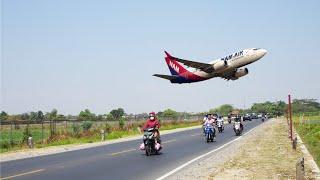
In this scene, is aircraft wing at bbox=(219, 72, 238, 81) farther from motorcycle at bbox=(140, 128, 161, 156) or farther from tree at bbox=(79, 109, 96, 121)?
motorcycle at bbox=(140, 128, 161, 156)

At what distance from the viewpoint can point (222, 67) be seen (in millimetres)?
51250

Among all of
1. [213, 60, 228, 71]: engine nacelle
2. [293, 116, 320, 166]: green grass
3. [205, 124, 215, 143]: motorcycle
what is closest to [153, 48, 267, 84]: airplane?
[213, 60, 228, 71]: engine nacelle

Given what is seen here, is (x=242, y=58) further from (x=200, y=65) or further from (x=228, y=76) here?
(x=200, y=65)

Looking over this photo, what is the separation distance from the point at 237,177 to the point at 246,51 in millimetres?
37492

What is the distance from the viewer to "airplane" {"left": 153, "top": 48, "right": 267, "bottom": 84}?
1941 inches

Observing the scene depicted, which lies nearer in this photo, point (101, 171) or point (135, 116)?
point (101, 171)

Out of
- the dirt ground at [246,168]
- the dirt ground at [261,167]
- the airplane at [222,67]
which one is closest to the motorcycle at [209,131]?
the dirt ground at [261,167]

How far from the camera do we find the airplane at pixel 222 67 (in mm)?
49312

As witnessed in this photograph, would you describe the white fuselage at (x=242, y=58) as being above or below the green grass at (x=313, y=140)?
above

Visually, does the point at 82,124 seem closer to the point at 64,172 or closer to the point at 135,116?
the point at 135,116

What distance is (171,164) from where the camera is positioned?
54.1 ft

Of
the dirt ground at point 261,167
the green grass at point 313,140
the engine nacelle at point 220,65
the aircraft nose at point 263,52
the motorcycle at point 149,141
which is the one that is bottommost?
the dirt ground at point 261,167

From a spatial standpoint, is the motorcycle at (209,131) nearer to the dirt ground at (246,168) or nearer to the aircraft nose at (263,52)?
the dirt ground at (246,168)

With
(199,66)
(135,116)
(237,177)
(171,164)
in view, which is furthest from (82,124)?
(237,177)
